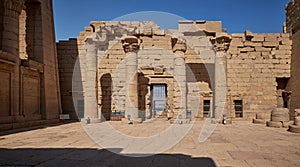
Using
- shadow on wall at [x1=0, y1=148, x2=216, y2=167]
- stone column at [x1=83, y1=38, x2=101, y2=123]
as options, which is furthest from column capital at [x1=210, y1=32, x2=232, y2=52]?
shadow on wall at [x1=0, y1=148, x2=216, y2=167]

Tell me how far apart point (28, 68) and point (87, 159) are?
8765 mm

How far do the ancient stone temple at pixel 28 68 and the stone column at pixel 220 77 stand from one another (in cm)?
929

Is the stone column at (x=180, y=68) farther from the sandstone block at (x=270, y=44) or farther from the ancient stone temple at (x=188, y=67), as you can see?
the sandstone block at (x=270, y=44)

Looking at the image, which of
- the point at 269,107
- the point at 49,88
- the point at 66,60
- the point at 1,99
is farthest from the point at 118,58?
the point at 269,107

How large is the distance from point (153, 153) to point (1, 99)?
7758 millimetres

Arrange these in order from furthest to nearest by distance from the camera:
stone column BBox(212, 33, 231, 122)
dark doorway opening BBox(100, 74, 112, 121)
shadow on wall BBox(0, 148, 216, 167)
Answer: dark doorway opening BBox(100, 74, 112, 121) < stone column BBox(212, 33, 231, 122) < shadow on wall BBox(0, 148, 216, 167)

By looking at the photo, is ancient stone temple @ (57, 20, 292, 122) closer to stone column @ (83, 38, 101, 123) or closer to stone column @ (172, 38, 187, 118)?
stone column @ (83, 38, 101, 123)

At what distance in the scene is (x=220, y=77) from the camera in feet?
47.4

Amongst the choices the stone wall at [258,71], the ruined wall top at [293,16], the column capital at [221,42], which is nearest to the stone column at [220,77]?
the column capital at [221,42]

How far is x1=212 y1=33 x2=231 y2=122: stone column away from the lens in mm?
14195

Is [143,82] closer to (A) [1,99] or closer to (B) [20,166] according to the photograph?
(A) [1,99]

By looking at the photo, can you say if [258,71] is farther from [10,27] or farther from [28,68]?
[10,27]

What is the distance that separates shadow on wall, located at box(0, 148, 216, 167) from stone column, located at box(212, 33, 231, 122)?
30.6ft

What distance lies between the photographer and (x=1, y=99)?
34.0ft
